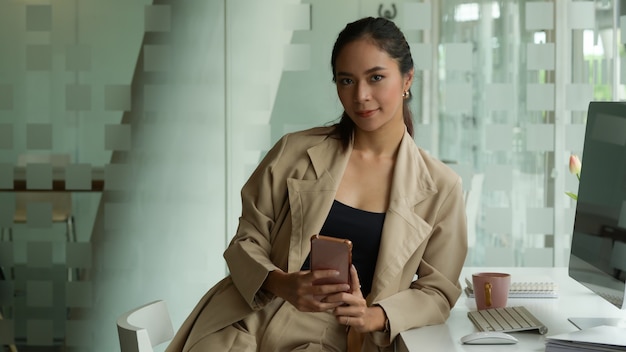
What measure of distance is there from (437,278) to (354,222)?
8.9 inches

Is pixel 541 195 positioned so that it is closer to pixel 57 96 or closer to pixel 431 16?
pixel 431 16

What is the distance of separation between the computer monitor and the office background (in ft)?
5.83

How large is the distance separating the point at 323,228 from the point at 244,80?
1763 mm

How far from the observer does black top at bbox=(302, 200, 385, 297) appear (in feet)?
7.23

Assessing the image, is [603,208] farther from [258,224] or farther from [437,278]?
[258,224]

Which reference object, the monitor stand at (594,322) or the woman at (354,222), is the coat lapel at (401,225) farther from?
the monitor stand at (594,322)

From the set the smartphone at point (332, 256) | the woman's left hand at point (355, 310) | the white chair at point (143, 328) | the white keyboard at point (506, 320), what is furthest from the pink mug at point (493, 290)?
the white chair at point (143, 328)

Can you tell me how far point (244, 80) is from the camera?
389cm

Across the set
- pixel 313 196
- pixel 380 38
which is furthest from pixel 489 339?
pixel 380 38

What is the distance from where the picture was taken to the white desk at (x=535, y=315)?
1.85 m

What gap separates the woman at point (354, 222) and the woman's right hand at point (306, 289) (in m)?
0.01

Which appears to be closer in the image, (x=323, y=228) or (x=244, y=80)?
(x=323, y=228)

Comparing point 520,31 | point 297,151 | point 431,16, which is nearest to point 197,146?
point 431,16

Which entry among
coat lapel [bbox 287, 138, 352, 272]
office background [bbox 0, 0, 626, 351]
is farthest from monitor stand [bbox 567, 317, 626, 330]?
office background [bbox 0, 0, 626, 351]
